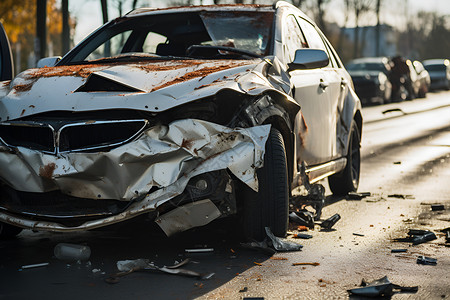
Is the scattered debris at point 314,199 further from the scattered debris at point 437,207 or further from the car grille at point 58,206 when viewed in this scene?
the car grille at point 58,206

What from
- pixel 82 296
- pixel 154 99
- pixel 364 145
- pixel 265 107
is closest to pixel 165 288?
pixel 82 296

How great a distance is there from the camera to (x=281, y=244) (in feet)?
17.2

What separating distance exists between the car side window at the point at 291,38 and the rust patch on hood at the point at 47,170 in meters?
2.25

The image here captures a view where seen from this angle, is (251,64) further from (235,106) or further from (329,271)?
(329,271)

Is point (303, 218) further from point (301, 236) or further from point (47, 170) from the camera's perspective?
point (47, 170)

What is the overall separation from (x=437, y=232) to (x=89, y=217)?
113 inches

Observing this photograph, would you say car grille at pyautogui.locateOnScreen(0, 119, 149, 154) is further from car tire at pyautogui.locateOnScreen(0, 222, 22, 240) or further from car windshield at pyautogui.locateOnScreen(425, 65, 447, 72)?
car windshield at pyautogui.locateOnScreen(425, 65, 447, 72)

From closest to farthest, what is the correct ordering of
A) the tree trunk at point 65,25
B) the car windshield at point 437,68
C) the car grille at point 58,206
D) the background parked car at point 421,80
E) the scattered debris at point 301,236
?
the car grille at point 58,206, the scattered debris at point 301,236, the tree trunk at point 65,25, the background parked car at point 421,80, the car windshield at point 437,68

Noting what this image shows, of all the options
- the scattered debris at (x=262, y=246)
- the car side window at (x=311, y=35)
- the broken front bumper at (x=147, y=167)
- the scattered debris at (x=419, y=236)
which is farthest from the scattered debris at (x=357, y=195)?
the broken front bumper at (x=147, y=167)

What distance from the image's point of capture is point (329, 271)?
4688 mm

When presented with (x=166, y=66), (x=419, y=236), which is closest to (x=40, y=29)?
(x=166, y=66)

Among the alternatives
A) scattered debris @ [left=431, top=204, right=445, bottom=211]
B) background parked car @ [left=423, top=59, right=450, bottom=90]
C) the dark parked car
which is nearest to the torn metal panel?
scattered debris @ [left=431, top=204, right=445, bottom=211]

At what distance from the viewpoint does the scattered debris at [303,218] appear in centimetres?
630

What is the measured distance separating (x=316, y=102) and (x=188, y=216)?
2.18 meters
